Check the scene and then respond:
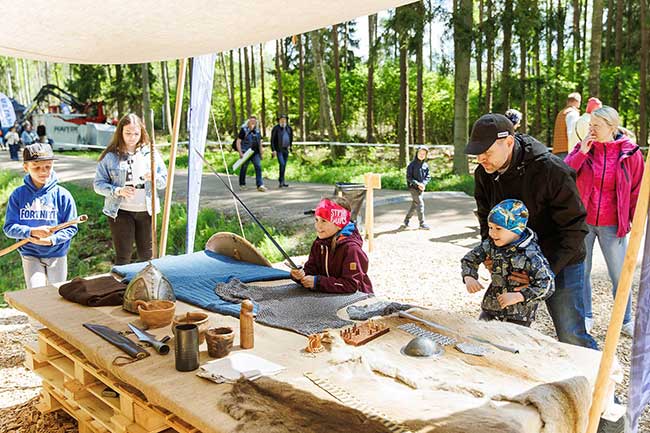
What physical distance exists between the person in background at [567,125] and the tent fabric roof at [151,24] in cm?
391

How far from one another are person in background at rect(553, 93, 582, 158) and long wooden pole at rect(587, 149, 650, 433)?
4.64 m

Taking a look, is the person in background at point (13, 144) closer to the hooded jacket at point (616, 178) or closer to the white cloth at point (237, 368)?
the hooded jacket at point (616, 178)

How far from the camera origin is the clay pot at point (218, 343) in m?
2.20

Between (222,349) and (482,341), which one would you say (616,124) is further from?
(222,349)

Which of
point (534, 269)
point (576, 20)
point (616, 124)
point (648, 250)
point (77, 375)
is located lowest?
point (77, 375)

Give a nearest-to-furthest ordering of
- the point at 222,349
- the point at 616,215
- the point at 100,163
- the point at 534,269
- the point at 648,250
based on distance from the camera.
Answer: the point at 648,250, the point at 222,349, the point at 534,269, the point at 616,215, the point at 100,163

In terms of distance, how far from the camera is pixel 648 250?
1.66 m

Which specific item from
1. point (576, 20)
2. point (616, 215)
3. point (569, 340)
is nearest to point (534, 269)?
point (569, 340)

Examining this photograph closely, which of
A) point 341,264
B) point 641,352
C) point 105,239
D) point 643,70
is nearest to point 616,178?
point 341,264

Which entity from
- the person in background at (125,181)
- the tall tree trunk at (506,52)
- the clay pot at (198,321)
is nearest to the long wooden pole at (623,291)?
the clay pot at (198,321)

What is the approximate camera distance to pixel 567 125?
21.2 ft

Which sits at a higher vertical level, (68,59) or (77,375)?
(68,59)

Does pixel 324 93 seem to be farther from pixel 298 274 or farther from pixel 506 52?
pixel 298 274

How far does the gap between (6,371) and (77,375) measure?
1491 millimetres
